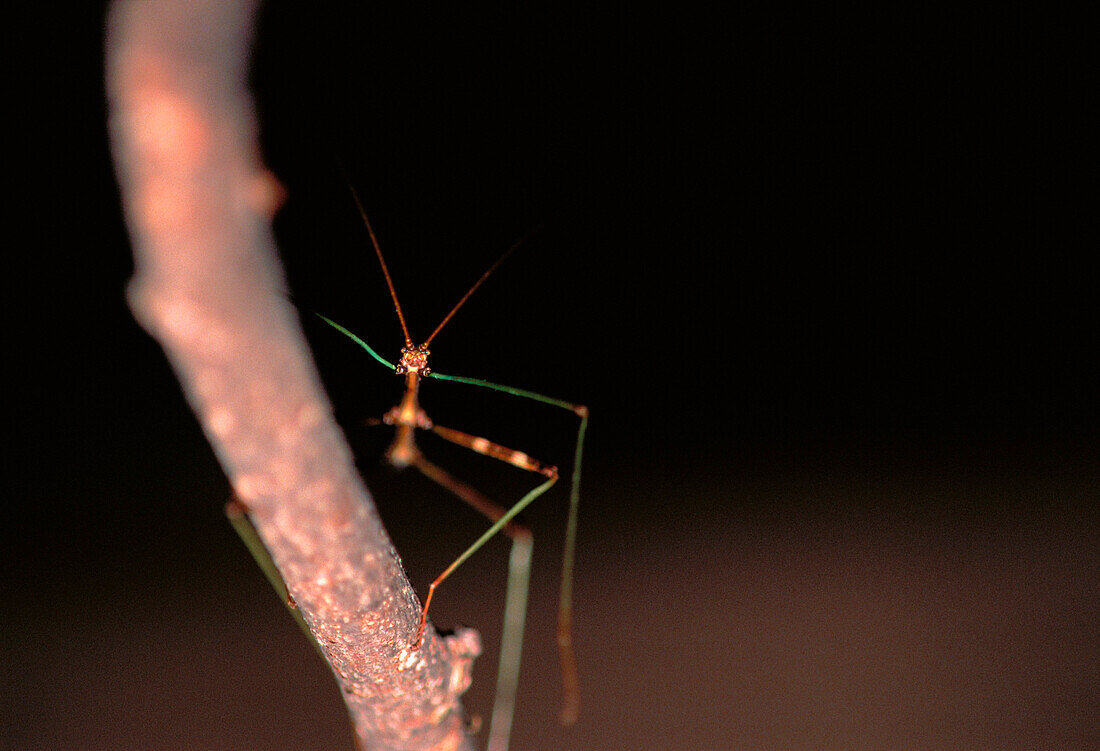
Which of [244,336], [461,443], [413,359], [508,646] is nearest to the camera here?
[244,336]

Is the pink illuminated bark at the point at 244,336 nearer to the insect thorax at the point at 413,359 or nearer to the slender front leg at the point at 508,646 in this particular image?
the insect thorax at the point at 413,359

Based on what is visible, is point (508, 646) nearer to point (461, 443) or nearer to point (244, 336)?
point (461, 443)

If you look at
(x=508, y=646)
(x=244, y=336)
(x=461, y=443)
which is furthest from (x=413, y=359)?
(x=508, y=646)

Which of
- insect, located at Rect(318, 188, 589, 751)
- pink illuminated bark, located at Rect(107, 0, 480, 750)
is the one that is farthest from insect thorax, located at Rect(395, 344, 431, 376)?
pink illuminated bark, located at Rect(107, 0, 480, 750)

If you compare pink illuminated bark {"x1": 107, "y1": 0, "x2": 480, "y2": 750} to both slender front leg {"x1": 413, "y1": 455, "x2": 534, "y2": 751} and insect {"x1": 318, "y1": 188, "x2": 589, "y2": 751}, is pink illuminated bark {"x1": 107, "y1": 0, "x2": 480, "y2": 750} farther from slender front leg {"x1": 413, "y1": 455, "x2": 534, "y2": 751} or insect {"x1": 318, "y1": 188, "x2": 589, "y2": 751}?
slender front leg {"x1": 413, "y1": 455, "x2": 534, "y2": 751}

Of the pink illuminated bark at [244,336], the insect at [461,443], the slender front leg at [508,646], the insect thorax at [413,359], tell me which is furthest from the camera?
the slender front leg at [508,646]

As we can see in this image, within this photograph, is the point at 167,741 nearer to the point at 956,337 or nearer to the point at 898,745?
the point at 898,745

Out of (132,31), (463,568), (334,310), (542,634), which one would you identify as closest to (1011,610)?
(542,634)

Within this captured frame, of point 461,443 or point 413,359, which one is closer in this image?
point 413,359

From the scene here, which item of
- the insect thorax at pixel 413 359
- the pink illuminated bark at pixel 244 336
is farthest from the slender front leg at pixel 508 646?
the pink illuminated bark at pixel 244 336
